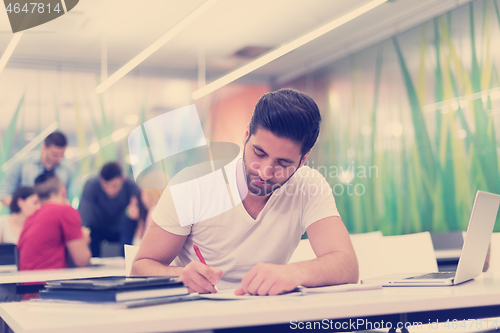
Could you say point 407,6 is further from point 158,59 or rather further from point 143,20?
point 158,59

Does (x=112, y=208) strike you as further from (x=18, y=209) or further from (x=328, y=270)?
(x=328, y=270)

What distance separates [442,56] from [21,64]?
414 centimetres

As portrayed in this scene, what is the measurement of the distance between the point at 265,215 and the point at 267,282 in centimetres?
50

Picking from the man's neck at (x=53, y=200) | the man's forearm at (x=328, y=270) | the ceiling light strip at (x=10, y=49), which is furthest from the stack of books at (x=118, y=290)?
the ceiling light strip at (x=10, y=49)

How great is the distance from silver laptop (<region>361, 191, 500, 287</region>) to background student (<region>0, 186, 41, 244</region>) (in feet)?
8.25

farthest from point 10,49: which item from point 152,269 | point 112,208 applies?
point 152,269

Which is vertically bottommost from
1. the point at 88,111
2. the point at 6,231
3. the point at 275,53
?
the point at 6,231

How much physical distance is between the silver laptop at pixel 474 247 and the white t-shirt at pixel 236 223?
0.32 meters

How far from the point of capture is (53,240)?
2.56 meters

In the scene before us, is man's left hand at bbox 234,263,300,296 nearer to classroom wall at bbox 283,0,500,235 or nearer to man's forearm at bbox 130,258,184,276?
man's forearm at bbox 130,258,184,276

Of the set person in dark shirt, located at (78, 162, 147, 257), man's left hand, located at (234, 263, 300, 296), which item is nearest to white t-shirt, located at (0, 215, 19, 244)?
person in dark shirt, located at (78, 162, 147, 257)

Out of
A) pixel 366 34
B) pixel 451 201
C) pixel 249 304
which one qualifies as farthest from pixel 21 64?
pixel 249 304

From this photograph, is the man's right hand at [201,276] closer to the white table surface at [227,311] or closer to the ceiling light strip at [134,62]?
the white table surface at [227,311]

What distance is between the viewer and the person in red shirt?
2.54 metres
